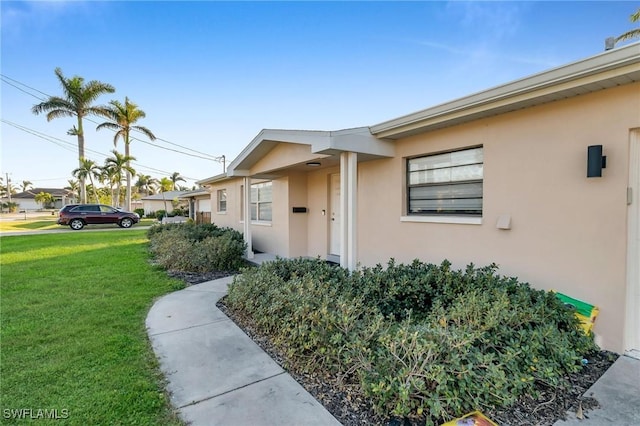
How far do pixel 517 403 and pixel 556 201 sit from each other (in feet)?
7.99

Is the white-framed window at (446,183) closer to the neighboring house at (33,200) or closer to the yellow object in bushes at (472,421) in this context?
the yellow object in bushes at (472,421)

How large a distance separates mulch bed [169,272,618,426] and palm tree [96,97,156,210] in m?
29.9

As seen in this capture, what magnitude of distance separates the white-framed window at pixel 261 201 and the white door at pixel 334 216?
264 centimetres

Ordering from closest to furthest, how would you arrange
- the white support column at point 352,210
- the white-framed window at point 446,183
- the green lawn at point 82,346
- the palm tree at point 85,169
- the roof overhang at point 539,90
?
the green lawn at point 82,346 < the roof overhang at point 539,90 < the white-framed window at point 446,183 < the white support column at point 352,210 < the palm tree at point 85,169

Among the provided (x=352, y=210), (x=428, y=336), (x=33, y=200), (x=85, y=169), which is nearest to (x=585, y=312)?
(x=428, y=336)

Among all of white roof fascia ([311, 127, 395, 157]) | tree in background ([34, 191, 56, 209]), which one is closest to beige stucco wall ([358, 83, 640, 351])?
white roof fascia ([311, 127, 395, 157])

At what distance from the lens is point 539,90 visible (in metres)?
3.51

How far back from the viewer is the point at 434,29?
7.35m

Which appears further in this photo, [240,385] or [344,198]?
[344,198]

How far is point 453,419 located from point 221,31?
34.4ft

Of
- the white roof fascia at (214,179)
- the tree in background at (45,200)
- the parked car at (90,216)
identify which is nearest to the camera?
the white roof fascia at (214,179)

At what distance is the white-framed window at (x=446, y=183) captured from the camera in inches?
184

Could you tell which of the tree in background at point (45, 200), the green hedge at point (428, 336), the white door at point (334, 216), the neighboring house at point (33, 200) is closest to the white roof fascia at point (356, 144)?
the green hedge at point (428, 336)

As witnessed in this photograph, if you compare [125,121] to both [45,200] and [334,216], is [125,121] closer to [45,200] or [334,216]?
[334,216]
